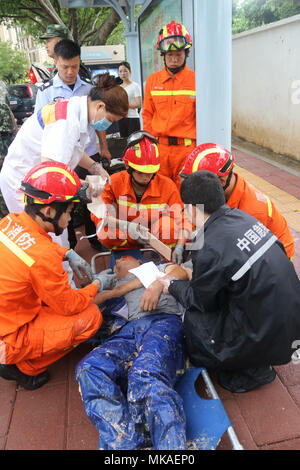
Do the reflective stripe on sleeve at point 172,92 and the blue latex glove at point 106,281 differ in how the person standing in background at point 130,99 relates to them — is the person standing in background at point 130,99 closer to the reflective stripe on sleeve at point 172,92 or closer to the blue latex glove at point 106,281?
the reflective stripe on sleeve at point 172,92

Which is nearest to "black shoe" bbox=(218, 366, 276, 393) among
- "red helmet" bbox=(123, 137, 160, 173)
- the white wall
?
"red helmet" bbox=(123, 137, 160, 173)

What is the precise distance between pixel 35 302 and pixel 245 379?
4.51ft

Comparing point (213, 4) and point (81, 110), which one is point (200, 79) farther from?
point (81, 110)

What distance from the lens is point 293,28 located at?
6773 mm

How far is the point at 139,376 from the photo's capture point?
1.90m

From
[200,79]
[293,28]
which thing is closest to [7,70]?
[293,28]

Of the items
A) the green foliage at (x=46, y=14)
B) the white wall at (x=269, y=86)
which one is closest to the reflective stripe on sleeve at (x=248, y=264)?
the white wall at (x=269, y=86)

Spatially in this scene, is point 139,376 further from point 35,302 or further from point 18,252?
point 18,252

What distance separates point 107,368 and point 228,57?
8.49ft

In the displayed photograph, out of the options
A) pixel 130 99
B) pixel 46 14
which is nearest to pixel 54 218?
pixel 130 99

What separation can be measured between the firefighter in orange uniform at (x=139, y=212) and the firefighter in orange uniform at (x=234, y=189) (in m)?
0.67

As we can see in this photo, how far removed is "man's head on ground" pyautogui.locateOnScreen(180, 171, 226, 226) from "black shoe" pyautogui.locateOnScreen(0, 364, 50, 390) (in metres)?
1.51

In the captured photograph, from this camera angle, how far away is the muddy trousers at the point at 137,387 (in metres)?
1.70

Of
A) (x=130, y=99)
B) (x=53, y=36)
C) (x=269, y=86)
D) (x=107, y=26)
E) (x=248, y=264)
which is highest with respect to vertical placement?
(x=107, y=26)
